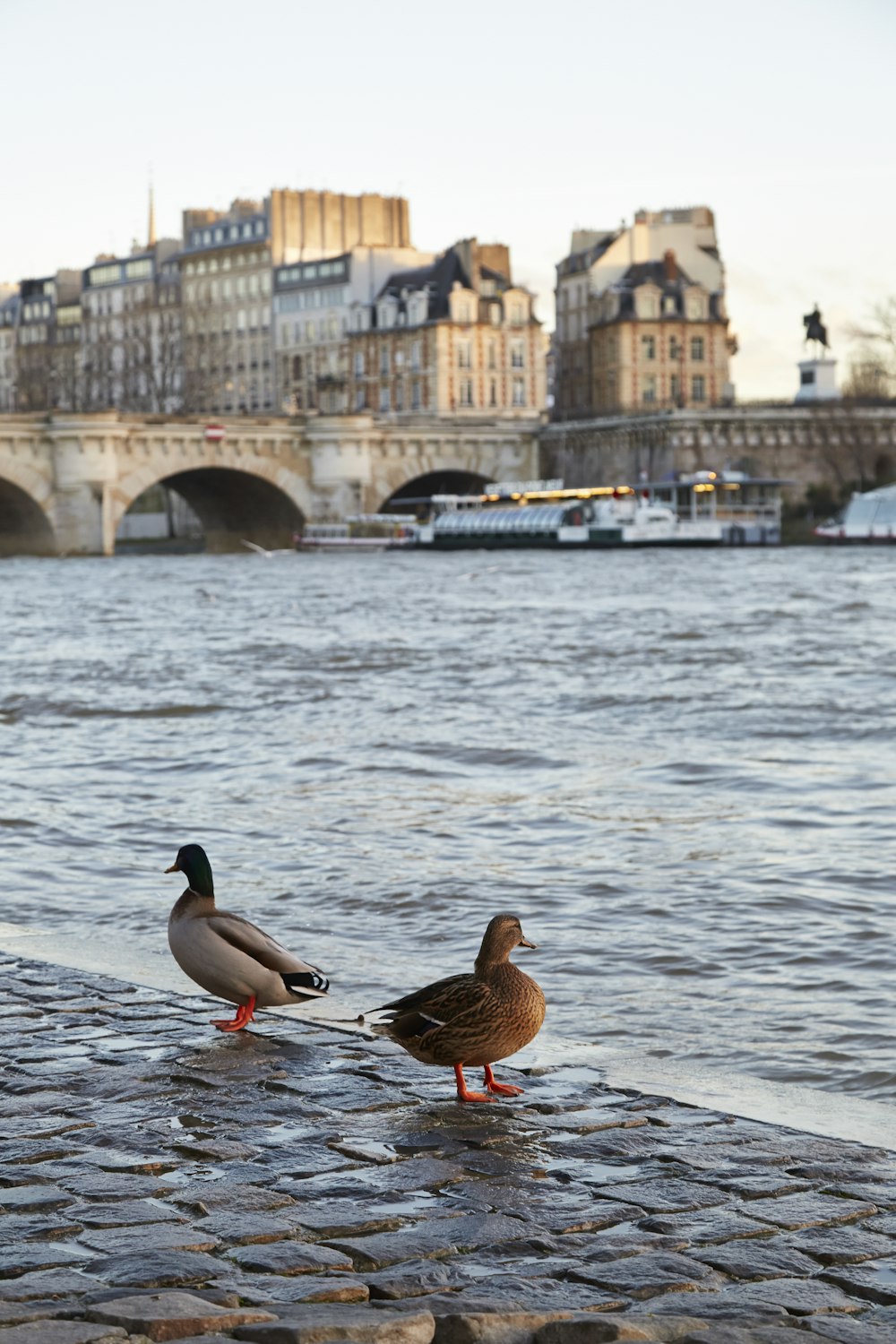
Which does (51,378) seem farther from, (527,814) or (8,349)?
(527,814)

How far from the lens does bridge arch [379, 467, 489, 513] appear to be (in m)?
93.7

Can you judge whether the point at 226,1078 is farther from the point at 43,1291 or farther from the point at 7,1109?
the point at 43,1291

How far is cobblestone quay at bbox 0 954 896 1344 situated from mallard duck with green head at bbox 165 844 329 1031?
0.49 feet

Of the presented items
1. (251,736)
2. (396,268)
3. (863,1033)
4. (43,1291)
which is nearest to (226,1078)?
(43,1291)

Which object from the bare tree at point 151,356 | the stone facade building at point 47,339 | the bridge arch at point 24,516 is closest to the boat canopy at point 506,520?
the bridge arch at point 24,516

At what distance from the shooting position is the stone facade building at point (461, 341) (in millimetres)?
104750

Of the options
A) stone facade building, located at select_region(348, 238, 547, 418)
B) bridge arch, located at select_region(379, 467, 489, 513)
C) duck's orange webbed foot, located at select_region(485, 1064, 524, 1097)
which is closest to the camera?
duck's orange webbed foot, located at select_region(485, 1064, 524, 1097)

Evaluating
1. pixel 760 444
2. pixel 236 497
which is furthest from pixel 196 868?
pixel 760 444

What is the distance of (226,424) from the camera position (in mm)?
79312

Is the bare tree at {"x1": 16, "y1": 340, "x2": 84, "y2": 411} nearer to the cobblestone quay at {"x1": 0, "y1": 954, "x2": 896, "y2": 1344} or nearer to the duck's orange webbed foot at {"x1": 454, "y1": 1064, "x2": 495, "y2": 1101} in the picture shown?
the cobblestone quay at {"x1": 0, "y1": 954, "x2": 896, "y2": 1344}

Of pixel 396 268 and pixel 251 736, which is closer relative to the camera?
pixel 251 736

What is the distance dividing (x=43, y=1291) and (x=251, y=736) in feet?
48.3

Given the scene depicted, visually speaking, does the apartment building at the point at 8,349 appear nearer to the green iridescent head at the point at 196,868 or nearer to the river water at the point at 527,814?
the river water at the point at 527,814

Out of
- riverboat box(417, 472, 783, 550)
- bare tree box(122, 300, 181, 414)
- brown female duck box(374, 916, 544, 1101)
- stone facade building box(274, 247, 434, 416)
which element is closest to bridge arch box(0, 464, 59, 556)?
riverboat box(417, 472, 783, 550)
